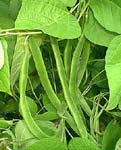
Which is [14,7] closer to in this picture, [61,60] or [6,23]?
[6,23]

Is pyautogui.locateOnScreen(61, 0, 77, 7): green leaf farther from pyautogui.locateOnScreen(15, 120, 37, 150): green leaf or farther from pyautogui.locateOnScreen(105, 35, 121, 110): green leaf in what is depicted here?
A: pyautogui.locateOnScreen(15, 120, 37, 150): green leaf

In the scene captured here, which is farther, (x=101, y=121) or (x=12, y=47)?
(x=101, y=121)

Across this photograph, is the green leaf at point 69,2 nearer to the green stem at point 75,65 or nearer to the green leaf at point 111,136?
the green stem at point 75,65

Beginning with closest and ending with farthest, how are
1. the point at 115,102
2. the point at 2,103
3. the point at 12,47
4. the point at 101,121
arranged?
the point at 115,102
the point at 12,47
the point at 101,121
the point at 2,103

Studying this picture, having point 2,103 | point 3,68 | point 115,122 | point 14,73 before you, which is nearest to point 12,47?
point 14,73

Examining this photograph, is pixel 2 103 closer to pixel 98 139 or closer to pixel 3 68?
pixel 98 139

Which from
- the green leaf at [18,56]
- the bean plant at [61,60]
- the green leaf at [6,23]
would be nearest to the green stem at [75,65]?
the bean plant at [61,60]
